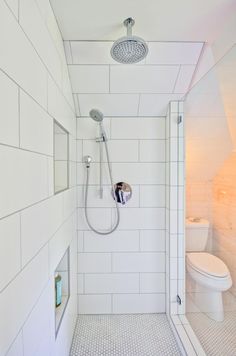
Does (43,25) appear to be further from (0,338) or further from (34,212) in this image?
(0,338)

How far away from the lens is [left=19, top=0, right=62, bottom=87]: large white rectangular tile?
0.77 meters

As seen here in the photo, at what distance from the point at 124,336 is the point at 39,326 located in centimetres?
106

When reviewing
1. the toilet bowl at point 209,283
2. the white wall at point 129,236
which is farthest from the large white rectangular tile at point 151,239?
the toilet bowl at point 209,283

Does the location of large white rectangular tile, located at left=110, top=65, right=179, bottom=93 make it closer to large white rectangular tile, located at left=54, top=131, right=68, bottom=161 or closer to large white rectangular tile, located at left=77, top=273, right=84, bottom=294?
large white rectangular tile, located at left=54, top=131, right=68, bottom=161

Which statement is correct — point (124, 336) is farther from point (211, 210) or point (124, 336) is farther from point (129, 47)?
point (129, 47)

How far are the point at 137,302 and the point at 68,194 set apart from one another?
1169 millimetres

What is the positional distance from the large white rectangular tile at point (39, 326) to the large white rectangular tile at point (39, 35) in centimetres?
103

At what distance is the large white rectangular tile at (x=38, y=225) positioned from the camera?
2.50 feet

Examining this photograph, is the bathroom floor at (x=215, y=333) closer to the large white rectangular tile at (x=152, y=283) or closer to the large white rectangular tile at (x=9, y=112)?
the large white rectangular tile at (x=152, y=283)

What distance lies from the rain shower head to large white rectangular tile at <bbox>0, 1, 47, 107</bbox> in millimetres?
414

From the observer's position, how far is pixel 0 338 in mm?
585

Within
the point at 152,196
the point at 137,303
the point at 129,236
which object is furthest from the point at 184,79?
the point at 137,303

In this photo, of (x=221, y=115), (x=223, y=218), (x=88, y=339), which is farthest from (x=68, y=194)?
(x=223, y=218)

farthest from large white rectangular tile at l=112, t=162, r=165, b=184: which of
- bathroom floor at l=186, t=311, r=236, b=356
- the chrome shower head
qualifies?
bathroom floor at l=186, t=311, r=236, b=356
